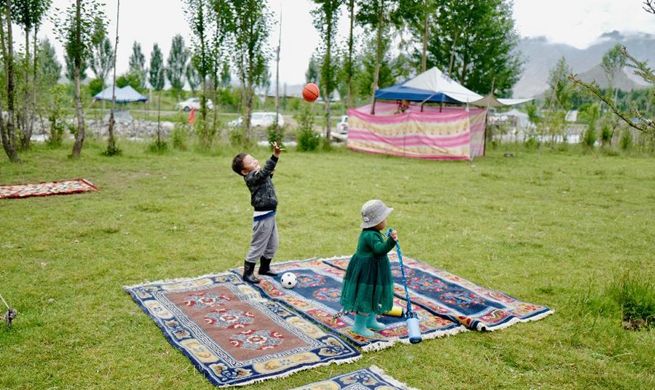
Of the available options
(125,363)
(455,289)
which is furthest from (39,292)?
(455,289)

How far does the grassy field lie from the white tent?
192 inches

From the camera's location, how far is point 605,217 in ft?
30.1

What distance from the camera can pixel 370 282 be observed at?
4168 mm

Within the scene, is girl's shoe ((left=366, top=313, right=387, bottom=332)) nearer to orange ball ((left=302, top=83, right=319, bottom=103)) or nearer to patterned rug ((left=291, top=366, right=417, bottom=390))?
patterned rug ((left=291, top=366, right=417, bottom=390))

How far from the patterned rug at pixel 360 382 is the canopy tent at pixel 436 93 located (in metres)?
15.7

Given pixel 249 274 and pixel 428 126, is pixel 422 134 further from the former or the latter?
pixel 249 274

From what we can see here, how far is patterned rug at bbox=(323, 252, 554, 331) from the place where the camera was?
4616mm

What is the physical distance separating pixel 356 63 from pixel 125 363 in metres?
18.8

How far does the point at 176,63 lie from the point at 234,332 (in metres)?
56.3

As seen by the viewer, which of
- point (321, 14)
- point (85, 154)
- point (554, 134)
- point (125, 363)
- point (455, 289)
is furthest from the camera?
point (554, 134)

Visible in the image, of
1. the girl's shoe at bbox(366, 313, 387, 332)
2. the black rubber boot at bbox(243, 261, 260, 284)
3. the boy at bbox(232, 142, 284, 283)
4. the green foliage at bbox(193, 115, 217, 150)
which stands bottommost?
the girl's shoe at bbox(366, 313, 387, 332)

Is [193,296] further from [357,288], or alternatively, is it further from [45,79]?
[45,79]

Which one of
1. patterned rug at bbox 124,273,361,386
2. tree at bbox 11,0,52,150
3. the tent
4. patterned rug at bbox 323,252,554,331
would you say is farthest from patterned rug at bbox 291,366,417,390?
the tent

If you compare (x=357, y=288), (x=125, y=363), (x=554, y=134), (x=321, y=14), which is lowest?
(x=125, y=363)
